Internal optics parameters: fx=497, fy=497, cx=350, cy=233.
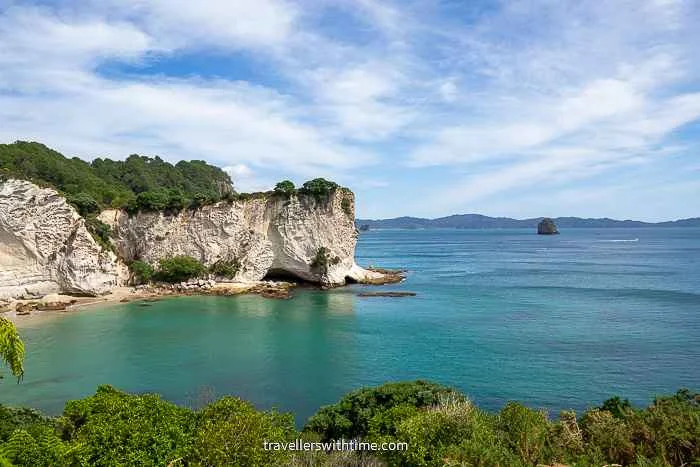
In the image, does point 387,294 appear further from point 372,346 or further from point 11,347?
point 11,347

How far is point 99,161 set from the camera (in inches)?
3179

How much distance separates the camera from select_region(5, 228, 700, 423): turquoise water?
2169 centimetres

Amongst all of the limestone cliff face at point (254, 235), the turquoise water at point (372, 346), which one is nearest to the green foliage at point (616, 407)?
the turquoise water at point (372, 346)

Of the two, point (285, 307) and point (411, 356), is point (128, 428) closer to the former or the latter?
point (411, 356)

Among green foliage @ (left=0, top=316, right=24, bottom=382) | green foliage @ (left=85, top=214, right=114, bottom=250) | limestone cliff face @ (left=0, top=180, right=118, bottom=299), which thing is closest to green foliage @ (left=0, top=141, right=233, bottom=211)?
green foliage @ (left=85, top=214, right=114, bottom=250)

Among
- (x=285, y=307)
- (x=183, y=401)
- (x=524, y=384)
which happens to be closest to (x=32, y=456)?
(x=183, y=401)

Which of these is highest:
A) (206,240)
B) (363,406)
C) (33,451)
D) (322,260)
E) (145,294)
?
(206,240)

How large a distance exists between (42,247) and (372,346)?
2934 cm

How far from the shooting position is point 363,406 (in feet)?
50.8

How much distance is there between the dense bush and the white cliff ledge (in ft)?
108

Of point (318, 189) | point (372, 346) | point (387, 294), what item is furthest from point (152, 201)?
point (372, 346)

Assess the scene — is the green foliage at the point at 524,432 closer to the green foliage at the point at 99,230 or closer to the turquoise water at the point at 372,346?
the turquoise water at the point at 372,346

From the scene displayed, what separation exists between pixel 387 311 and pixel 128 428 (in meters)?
31.1

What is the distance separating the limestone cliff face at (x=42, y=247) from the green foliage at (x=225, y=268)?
10.3 metres
